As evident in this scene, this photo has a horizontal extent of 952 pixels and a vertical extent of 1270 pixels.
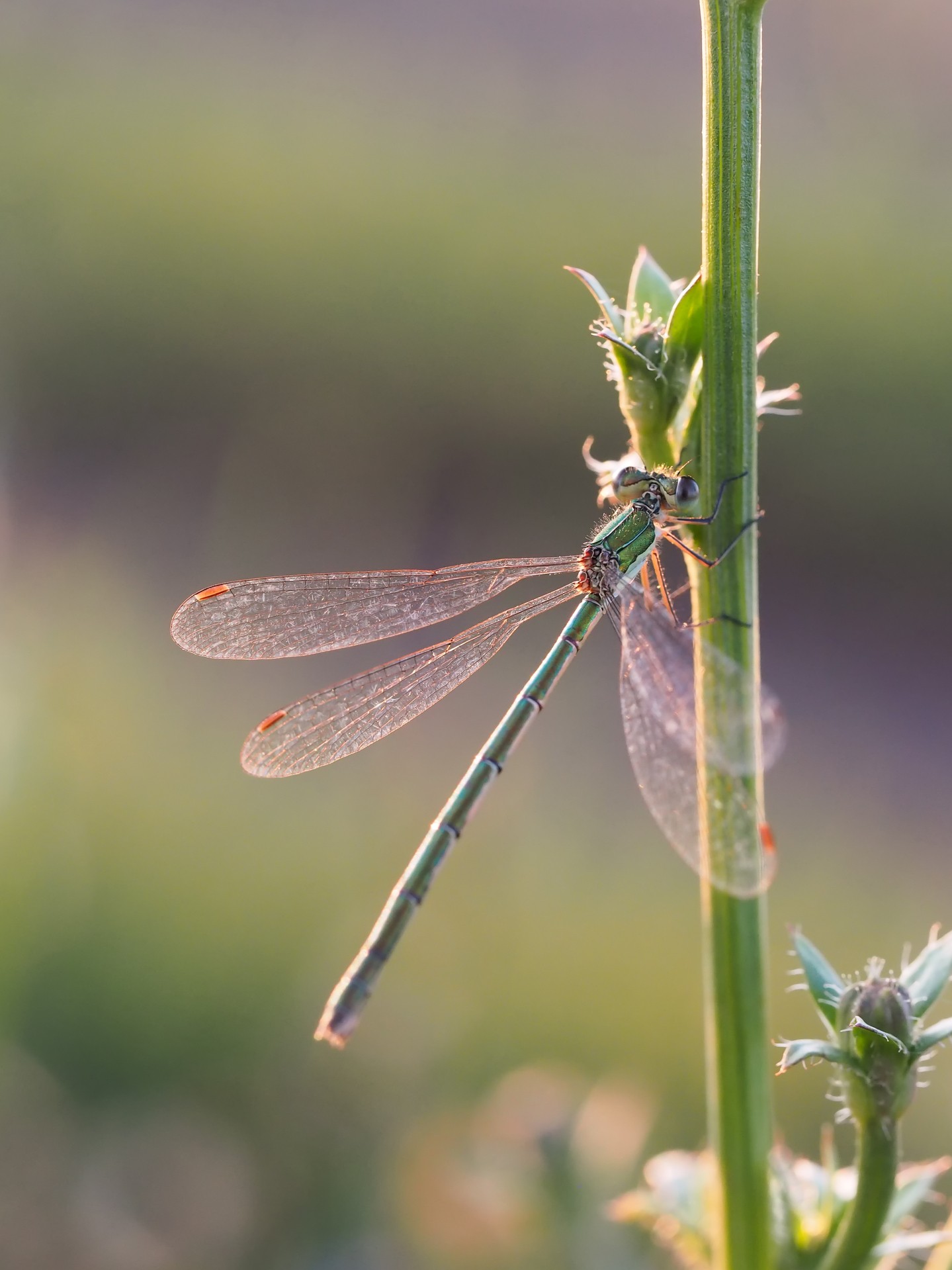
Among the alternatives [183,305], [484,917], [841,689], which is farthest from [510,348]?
[484,917]

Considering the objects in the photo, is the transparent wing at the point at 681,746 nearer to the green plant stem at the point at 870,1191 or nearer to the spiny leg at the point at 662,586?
the spiny leg at the point at 662,586

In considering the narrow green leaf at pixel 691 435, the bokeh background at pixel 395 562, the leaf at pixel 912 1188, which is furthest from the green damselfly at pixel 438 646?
the bokeh background at pixel 395 562

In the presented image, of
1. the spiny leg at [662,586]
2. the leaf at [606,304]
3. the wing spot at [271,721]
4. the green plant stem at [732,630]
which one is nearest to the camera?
the green plant stem at [732,630]

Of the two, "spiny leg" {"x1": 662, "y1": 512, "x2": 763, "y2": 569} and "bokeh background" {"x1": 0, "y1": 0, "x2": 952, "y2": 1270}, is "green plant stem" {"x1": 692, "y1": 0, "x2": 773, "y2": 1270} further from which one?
"bokeh background" {"x1": 0, "y1": 0, "x2": 952, "y2": 1270}

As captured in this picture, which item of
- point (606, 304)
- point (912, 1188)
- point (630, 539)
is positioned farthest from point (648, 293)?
point (912, 1188)

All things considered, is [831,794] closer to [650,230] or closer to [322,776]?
[322,776]

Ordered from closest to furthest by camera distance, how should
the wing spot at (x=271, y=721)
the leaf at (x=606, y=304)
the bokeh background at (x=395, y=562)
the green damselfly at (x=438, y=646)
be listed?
1. the leaf at (x=606, y=304)
2. the green damselfly at (x=438, y=646)
3. the wing spot at (x=271, y=721)
4. the bokeh background at (x=395, y=562)
